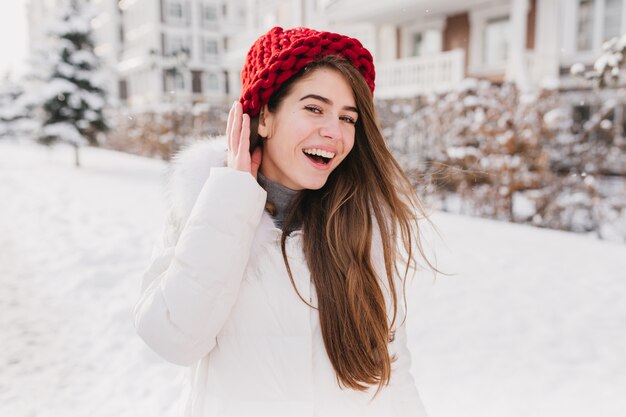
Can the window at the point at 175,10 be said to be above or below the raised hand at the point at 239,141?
above

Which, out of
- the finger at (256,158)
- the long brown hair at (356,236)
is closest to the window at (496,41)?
the long brown hair at (356,236)

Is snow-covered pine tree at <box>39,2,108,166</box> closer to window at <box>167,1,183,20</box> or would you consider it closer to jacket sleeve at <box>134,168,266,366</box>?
jacket sleeve at <box>134,168,266,366</box>

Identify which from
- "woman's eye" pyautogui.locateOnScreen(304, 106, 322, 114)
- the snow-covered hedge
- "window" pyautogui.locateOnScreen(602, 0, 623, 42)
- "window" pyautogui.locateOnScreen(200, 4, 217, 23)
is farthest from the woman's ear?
"window" pyautogui.locateOnScreen(200, 4, 217, 23)

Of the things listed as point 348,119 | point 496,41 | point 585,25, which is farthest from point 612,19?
point 348,119

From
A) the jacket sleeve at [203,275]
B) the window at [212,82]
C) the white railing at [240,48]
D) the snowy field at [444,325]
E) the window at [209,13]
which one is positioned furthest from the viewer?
the window at [212,82]

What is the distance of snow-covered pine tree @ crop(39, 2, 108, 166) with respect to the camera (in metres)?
13.1

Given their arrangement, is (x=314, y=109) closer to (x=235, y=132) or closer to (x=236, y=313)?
(x=235, y=132)

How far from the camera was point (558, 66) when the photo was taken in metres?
11.9

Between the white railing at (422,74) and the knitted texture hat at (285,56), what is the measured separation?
1027cm

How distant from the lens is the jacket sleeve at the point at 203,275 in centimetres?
124

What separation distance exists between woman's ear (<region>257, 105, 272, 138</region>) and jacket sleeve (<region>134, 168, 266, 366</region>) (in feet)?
0.72

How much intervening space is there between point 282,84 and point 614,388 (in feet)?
8.82

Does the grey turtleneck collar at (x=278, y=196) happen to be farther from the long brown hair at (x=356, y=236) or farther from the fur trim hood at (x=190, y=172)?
the fur trim hood at (x=190, y=172)

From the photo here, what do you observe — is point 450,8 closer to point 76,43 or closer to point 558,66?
point 558,66
